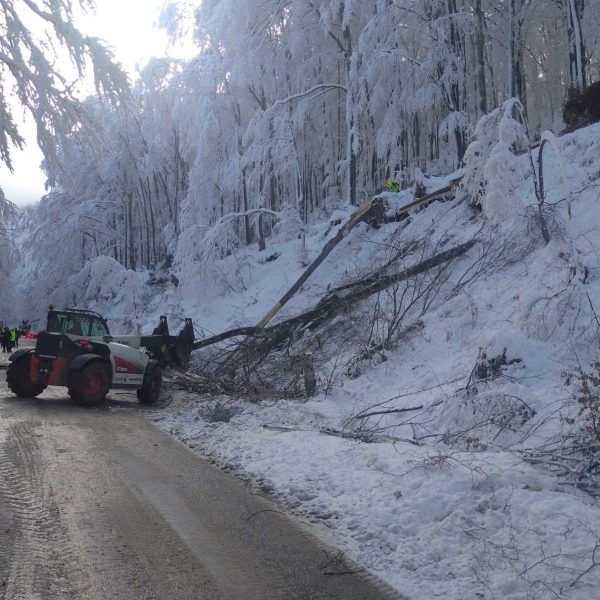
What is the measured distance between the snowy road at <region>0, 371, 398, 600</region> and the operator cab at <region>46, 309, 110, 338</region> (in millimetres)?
5085

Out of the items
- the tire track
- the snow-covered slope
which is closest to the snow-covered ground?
the snow-covered slope

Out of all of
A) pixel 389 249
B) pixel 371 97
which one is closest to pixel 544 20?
pixel 371 97

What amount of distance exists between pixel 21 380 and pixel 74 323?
5.07 ft

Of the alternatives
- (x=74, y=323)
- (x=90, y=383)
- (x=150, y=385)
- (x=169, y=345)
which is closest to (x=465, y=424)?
(x=150, y=385)

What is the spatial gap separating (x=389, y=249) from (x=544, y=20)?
19.6 meters

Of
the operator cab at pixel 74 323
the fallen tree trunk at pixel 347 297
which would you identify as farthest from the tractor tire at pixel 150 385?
the fallen tree trunk at pixel 347 297

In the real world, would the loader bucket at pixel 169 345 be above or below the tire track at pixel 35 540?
above

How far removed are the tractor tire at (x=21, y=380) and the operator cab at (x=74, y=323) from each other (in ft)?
2.69

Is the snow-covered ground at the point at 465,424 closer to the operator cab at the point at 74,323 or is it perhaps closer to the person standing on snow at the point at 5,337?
the operator cab at the point at 74,323

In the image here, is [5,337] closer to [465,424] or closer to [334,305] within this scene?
[334,305]

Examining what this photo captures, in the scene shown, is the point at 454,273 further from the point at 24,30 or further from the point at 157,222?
the point at 157,222

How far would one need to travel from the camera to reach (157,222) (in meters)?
49.9

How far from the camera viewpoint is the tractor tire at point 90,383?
11156mm

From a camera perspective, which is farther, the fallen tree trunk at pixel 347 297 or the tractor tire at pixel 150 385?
the fallen tree trunk at pixel 347 297
